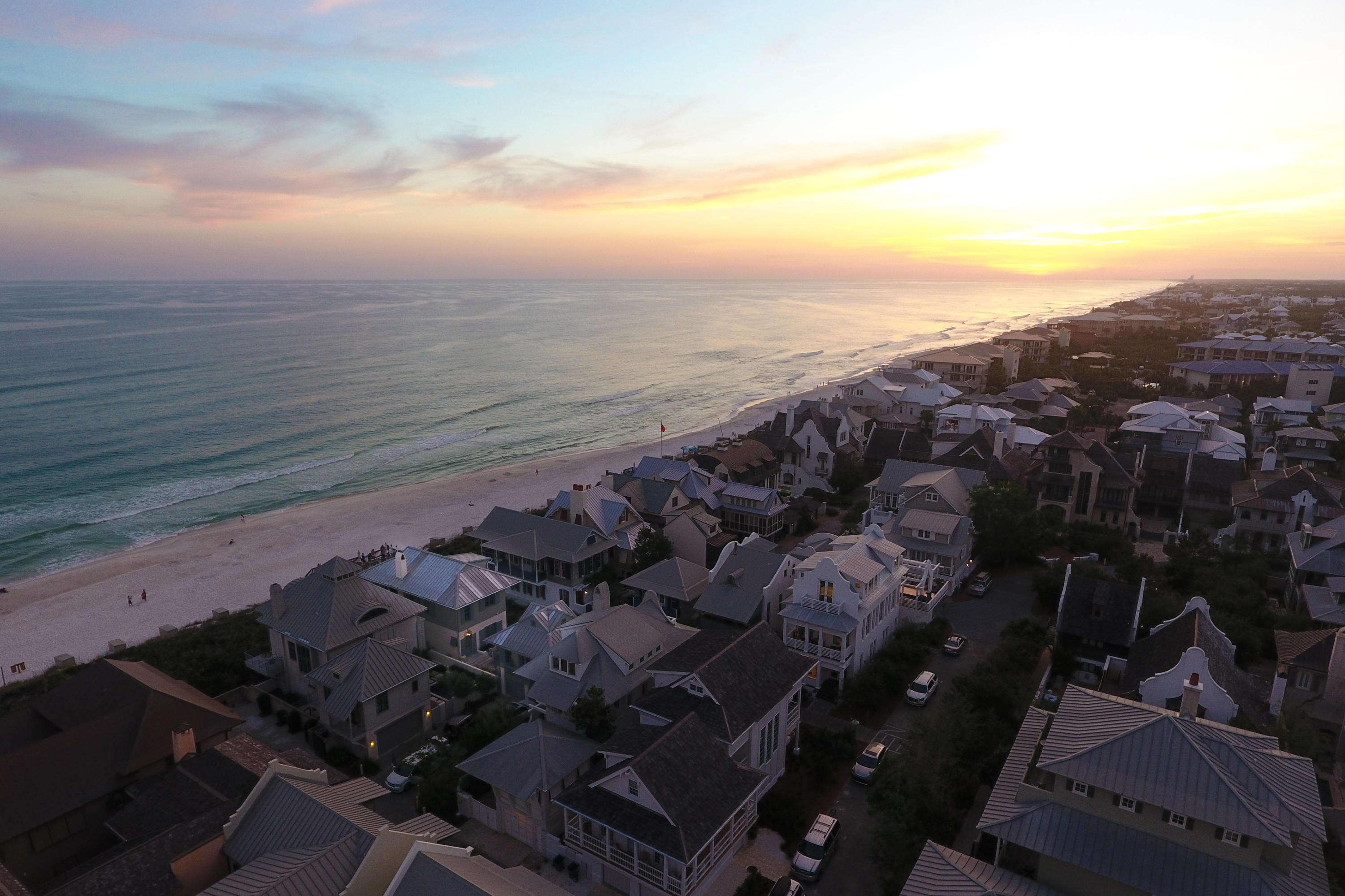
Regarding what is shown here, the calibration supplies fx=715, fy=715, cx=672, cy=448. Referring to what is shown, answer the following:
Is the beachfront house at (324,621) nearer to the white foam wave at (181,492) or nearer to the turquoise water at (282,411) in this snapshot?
the turquoise water at (282,411)

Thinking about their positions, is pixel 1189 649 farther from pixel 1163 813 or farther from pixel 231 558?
pixel 231 558

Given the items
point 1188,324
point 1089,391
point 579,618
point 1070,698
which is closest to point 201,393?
point 579,618

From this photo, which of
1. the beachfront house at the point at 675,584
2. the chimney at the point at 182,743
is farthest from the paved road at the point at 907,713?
the chimney at the point at 182,743

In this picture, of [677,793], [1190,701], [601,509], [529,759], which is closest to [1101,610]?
[1190,701]

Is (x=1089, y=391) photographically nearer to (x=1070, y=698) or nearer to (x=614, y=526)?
(x=614, y=526)

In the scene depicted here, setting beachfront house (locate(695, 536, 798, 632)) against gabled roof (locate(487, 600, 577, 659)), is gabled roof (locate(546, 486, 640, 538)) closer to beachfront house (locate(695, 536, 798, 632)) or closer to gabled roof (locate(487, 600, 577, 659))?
beachfront house (locate(695, 536, 798, 632))

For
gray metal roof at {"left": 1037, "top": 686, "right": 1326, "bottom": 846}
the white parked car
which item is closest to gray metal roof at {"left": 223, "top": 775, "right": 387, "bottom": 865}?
gray metal roof at {"left": 1037, "top": 686, "right": 1326, "bottom": 846}
